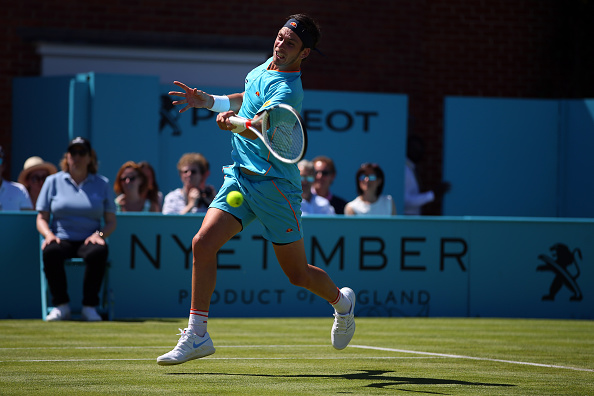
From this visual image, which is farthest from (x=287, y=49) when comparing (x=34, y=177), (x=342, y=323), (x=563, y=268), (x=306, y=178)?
(x=563, y=268)

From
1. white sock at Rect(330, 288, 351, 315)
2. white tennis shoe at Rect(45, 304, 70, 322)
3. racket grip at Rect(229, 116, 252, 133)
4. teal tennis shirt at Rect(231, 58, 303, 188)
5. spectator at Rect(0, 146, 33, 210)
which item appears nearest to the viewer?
racket grip at Rect(229, 116, 252, 133)

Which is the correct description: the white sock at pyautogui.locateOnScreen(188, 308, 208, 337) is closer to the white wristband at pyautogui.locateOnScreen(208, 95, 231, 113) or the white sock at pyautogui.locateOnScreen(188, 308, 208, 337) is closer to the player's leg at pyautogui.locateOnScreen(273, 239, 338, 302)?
the player's leg at pyautogui.locateOnScreen(273, 239, 338, 302)

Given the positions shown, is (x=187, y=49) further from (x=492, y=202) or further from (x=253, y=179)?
(x=253, y=179)

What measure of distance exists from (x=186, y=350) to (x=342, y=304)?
1.30 meters

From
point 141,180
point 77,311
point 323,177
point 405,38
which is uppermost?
point 405,38

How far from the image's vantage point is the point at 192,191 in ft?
38.2

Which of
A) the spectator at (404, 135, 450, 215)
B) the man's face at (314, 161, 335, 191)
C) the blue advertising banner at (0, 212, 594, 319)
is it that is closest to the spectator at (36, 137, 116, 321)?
the blue advertising banner at (0, 212, 594, 319)

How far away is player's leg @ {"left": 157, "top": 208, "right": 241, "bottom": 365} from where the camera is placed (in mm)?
6039

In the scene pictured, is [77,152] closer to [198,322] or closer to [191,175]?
[191,175]

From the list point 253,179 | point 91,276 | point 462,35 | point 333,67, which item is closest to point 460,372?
point 253,179

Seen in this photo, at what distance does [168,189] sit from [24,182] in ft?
8.54

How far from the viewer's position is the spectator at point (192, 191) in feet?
38.0

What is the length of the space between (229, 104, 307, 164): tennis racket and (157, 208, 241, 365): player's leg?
53cm

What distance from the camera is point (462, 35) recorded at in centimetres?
1784
